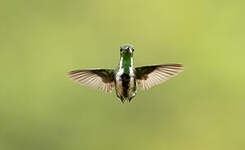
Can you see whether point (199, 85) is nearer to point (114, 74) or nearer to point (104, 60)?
point (104, 60)

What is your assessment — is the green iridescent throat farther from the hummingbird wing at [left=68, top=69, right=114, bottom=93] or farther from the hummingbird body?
the hummingbird wing at [left=68, top=69, right=114, bottom=93]

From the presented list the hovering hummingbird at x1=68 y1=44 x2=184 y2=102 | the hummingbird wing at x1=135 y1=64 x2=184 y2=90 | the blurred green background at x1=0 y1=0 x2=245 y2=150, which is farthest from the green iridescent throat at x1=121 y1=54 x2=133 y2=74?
the blurred green background at x1=0 y1=0 x2=245 y2=150

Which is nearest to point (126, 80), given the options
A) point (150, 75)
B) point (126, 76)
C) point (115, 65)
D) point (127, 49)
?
point (126, 76)

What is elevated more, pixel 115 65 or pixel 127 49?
pixel 115 65

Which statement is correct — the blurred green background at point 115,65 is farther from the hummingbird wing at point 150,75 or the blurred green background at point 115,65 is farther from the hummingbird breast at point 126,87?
the hummingbird breast at point 126,87

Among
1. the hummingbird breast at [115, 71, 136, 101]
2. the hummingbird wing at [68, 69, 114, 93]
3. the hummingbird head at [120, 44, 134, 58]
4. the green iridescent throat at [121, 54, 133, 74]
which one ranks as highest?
the hummingbird head at [120, 44, 134, 58]

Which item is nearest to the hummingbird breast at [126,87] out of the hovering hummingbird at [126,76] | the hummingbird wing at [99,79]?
the hovering hummingbird at [126,76]

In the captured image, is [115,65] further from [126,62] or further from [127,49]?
[127,49]
